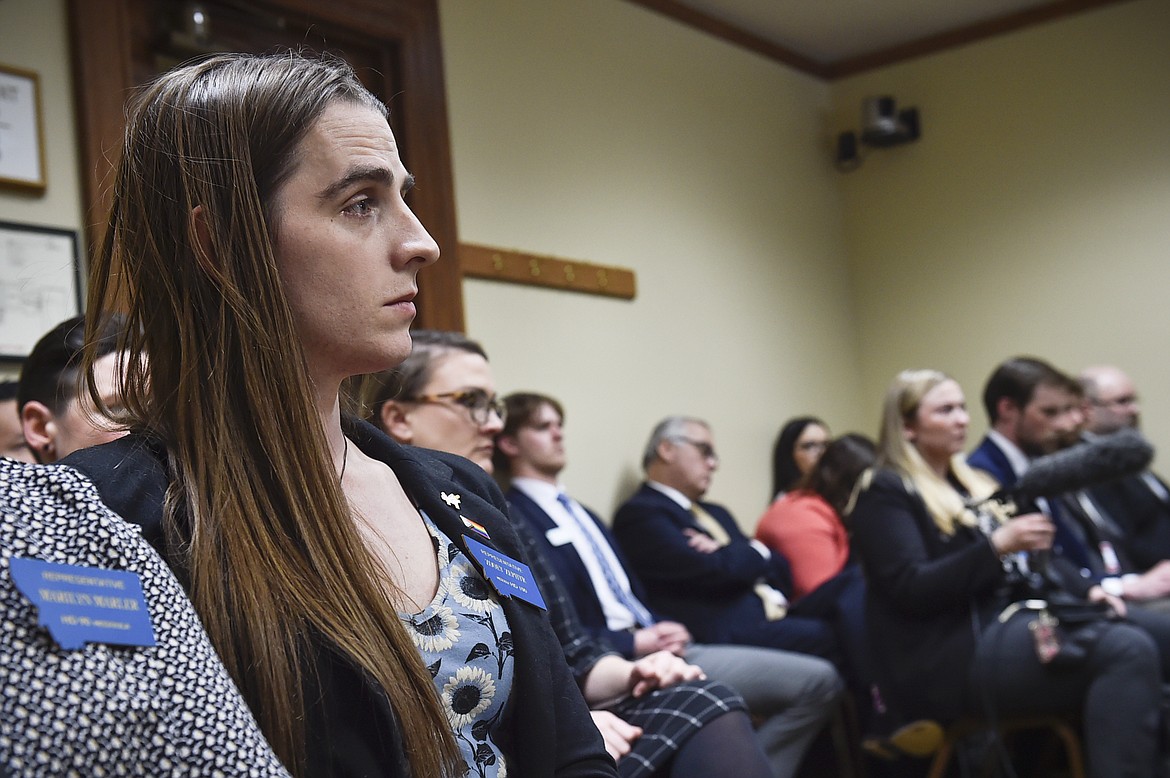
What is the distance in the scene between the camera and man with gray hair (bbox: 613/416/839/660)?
3.78 m

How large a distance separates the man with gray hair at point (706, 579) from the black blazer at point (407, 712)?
2.39 metres

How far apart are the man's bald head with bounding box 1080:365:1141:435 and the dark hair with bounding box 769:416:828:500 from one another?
120 cm

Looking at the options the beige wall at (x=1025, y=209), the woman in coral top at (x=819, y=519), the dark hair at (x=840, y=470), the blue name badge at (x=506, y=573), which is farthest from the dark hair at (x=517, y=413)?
the beige wall at (x=1025, y=209)

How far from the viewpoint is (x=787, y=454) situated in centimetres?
550

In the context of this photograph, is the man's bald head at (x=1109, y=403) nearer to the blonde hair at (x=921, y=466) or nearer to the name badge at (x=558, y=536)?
the blonde hair at (x=921, y=466)

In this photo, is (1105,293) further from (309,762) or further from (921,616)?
(309,762)

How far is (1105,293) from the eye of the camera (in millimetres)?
5805

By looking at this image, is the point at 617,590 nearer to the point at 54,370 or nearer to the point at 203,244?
the point at 54,370

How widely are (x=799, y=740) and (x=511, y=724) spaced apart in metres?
2.26

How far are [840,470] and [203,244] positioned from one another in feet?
12.1

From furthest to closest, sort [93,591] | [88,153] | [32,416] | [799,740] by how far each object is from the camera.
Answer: [799,740]
[88,153]
[32,416]
[93,591]

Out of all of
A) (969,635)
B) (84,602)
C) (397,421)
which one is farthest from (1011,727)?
(84,602)

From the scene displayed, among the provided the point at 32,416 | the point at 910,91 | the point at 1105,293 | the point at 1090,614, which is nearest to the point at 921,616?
the point at 1090,614

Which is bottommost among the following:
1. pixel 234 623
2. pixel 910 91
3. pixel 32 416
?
pixel 234 623
